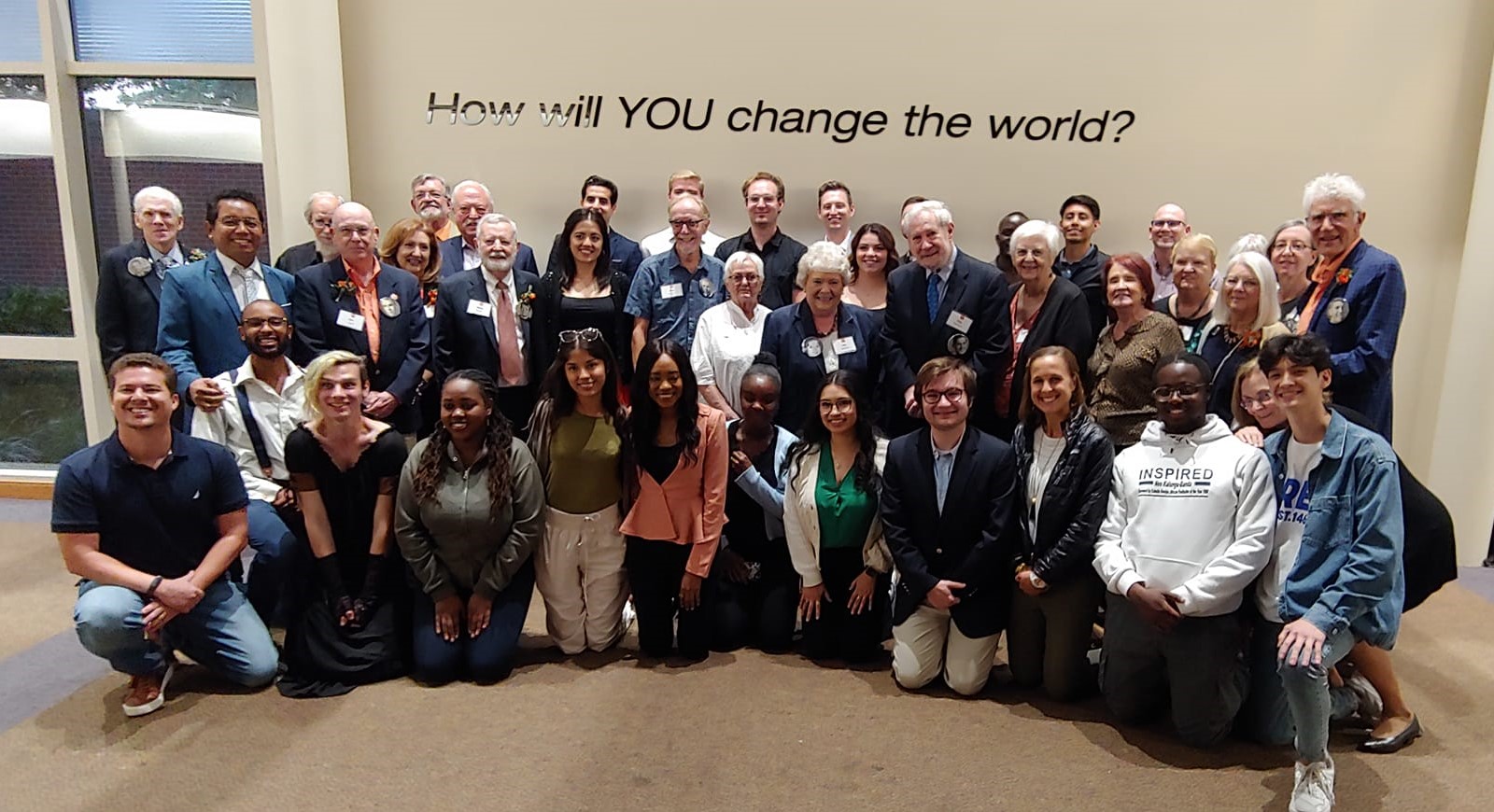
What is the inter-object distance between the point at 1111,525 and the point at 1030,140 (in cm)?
277

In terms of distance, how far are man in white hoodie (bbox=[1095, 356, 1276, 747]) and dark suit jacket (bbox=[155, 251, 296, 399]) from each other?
10.5 feet

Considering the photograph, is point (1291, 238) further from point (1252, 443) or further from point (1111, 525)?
point (1111, 525)

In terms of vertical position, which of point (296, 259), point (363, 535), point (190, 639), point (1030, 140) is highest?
point (1030, 140)

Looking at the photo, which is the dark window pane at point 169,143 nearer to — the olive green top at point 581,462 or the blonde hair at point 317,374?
the blonde hair at point 317,374

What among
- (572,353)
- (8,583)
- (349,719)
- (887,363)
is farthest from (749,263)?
(8,583)

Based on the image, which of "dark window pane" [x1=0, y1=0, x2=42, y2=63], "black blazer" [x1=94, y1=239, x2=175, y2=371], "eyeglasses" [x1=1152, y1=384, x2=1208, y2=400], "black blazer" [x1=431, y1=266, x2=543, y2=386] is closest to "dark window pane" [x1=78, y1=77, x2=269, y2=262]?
"dark window pane" [x1=0, y1=0, x2=42, y2=63]

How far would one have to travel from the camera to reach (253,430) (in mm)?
3189

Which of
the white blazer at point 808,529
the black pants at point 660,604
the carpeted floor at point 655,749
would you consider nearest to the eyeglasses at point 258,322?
the carpeted floor at point 655,749

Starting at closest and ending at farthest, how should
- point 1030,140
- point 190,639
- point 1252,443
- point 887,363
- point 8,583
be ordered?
point 1252,443
point 190,639
point 887,363
point 8,583
point 1030,140

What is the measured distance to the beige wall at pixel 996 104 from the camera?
4.49 meters

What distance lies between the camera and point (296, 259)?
414cm

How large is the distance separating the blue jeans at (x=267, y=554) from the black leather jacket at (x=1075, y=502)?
2606mm

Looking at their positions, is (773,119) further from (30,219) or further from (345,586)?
(30,219)

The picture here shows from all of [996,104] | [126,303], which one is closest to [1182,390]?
[996,104]
